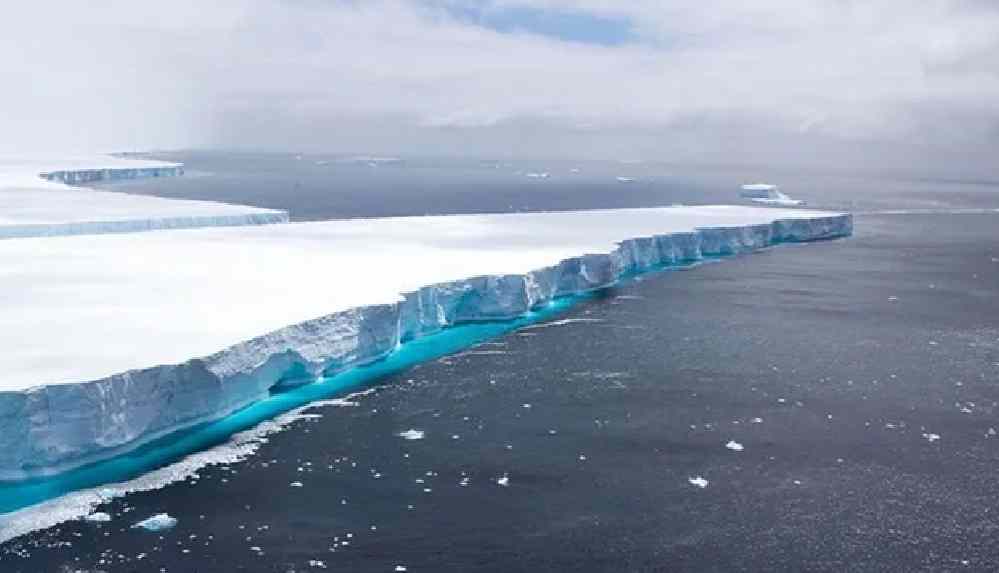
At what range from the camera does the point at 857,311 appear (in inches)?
1142

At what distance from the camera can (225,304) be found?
66.5 feet

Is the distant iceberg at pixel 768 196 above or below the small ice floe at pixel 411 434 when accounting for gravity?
above

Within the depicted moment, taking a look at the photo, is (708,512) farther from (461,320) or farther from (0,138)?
(0,138)

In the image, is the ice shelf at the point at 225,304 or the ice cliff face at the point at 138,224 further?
the ice cliff face at the point at 138,224

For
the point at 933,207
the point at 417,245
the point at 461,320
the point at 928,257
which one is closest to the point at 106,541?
the point at 461,320

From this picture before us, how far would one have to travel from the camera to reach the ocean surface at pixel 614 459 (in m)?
12.6

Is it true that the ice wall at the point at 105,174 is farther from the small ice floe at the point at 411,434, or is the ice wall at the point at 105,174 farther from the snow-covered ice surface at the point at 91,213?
the small ice floe at the point at 411,434

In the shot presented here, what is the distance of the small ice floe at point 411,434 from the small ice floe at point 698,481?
4.70 metres

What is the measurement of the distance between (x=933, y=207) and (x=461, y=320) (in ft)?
202

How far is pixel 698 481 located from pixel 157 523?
8.04 metres

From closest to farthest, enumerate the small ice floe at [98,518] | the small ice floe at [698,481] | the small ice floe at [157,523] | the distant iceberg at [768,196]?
1. the small ice floe at [157,523]
2. the small ice floe at [98,518]
3. the small ice floe at [698,481]
4. the distant iceberg at [768,196]

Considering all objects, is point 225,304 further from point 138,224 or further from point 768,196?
point 768,196

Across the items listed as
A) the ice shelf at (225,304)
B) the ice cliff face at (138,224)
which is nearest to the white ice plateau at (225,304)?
the ice shelf at (225,304)

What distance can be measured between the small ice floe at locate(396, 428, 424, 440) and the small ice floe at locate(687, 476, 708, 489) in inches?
185
